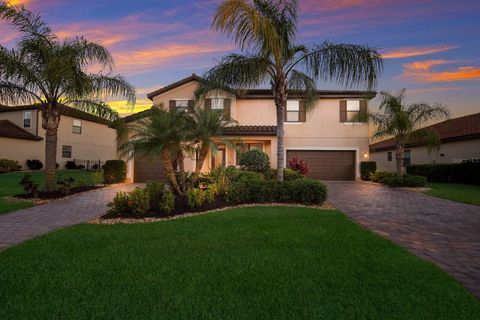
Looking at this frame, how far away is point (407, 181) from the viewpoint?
16.7m

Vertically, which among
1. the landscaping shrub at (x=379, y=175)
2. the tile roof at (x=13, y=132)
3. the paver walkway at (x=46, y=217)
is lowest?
the paver walkway at (x=46, y=217)

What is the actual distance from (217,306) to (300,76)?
9.96 metres

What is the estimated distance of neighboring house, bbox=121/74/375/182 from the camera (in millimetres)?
21656

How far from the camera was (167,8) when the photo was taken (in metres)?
11.8

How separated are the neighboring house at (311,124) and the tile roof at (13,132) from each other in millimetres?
14293

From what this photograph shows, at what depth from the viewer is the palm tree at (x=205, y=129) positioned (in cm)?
1014

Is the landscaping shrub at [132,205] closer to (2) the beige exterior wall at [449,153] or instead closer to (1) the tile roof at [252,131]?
(1) the tile roof at [252,131]

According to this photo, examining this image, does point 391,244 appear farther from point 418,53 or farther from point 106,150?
point 106,150

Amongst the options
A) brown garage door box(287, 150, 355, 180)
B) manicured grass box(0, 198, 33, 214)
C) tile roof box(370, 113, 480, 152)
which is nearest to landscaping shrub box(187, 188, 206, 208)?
manicured grass box(0, 198, 33, 214)

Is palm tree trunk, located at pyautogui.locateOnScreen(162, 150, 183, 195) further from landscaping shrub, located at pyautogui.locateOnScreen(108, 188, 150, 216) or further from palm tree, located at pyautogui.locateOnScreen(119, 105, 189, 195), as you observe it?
landscaping shrub, located at pyautogui.locateOnScreen(108, 188, 150, 216)

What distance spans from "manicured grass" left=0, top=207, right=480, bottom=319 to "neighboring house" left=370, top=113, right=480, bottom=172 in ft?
56.8

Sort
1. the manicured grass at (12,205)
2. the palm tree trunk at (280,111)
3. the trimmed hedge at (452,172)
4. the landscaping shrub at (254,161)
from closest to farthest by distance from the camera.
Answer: the manicured grass at (12,205) < the palm tree trunk at (280,111) < the landscaping shrub at (254,161) < the trimmed hedge at (452,172)

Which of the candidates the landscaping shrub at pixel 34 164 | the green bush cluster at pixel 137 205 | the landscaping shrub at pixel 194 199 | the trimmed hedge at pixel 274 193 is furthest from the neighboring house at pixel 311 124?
the landscaping shrub at pixel 34 164

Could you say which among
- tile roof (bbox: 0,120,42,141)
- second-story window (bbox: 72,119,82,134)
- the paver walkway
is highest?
second-story window (bbox: 72,119,82,134)
